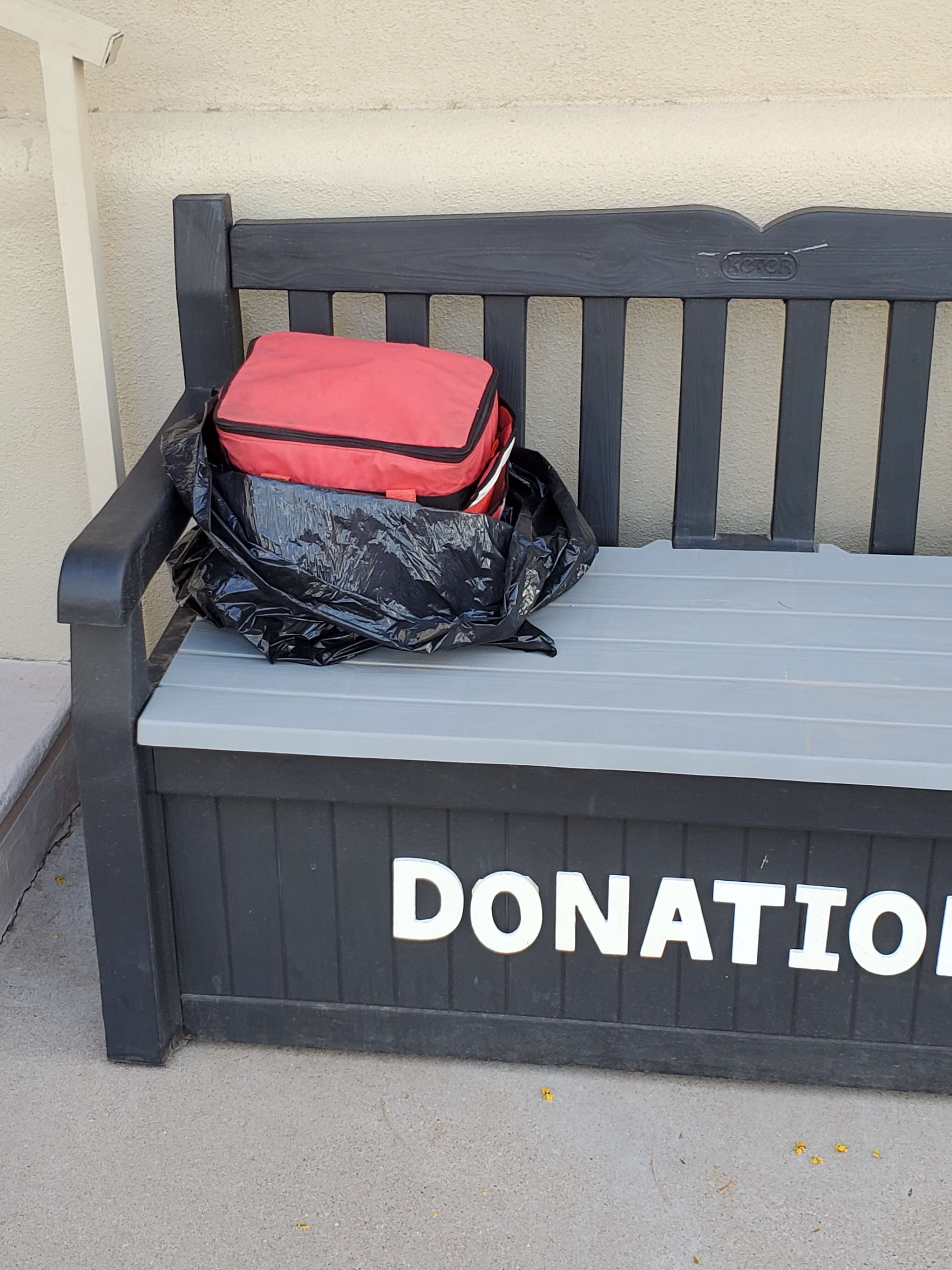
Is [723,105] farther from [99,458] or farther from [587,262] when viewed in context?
[99,458]

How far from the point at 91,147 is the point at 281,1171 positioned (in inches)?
68.9

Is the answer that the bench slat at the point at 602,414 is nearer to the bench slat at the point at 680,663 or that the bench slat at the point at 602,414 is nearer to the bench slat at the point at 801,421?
the bench slat at the point at 801,421

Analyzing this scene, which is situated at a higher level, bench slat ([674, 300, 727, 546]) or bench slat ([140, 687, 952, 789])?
bench slat ([674, 300, 727, 546])

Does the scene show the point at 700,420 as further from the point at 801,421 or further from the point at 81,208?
the point at 81,208

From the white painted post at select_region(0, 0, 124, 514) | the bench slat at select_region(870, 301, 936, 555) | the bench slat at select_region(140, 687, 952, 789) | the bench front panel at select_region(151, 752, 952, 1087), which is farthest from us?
the bench slat at select_region(870, 301, 936, 555)

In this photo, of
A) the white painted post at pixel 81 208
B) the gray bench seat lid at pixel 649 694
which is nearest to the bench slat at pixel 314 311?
the white painted post at pixel 81 208

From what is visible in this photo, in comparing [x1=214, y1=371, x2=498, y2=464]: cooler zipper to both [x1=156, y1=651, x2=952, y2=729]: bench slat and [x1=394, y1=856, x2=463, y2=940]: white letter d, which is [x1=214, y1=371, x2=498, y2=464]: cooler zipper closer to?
[x1=156, y1=651, x2=952, y2=729]: bench slat

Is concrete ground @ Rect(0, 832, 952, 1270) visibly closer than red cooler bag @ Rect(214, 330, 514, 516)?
Yes

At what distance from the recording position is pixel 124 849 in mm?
1757

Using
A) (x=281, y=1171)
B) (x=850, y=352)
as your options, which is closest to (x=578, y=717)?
(x=281, y=1171)

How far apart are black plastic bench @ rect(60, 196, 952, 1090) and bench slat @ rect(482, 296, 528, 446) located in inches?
5.9

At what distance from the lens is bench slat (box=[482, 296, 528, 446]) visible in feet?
7.05

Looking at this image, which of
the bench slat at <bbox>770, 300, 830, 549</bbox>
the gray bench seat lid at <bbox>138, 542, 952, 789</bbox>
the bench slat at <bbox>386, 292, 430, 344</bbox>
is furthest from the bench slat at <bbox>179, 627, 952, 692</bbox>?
the bench slat at <bbox>386, 292, 430, 344</bbox>

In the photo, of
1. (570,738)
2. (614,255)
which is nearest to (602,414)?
(614,255)
